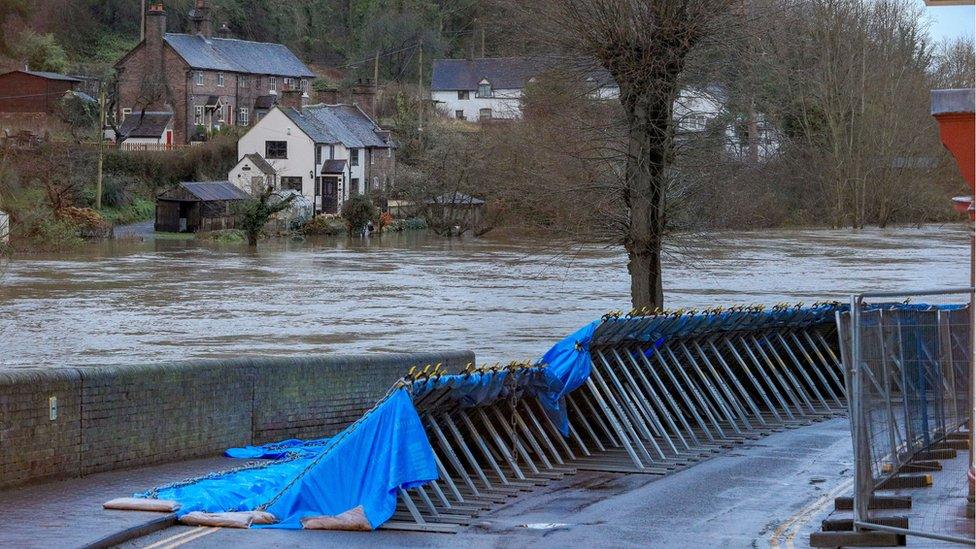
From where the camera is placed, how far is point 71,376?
Result: 13.8m

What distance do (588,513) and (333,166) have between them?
70836 millimetres

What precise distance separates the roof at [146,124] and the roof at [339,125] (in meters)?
9.58

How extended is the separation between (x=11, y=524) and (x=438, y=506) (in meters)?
4.25

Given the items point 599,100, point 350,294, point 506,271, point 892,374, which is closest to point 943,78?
point 506,271

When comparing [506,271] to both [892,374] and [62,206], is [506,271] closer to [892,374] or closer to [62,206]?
[62,206]

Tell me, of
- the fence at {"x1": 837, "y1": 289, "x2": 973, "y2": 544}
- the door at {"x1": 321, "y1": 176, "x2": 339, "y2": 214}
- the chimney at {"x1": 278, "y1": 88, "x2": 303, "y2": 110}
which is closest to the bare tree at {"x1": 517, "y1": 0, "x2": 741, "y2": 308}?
Answer: the fence at {"x1": 837, "y1": 289, "x2": 973, "y2": 544}

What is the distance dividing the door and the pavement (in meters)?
68.1

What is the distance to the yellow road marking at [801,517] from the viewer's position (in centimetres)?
1242

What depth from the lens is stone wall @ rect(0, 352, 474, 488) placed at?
13320mm

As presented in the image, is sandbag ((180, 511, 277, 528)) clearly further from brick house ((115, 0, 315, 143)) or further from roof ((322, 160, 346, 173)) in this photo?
brick house ((115, 0, 315, 143))

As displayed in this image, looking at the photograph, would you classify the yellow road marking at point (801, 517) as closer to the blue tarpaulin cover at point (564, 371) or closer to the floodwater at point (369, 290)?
the blue tarpaulin cover at point (564, 371)

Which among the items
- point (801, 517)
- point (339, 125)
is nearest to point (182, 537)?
point (801, 517)

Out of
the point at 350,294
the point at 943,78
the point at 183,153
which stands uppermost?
the point at 943,78

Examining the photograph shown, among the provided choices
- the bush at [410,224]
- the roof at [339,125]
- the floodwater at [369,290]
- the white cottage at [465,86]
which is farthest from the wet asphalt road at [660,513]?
the white cottage at [465,86]
